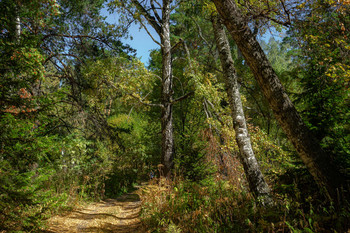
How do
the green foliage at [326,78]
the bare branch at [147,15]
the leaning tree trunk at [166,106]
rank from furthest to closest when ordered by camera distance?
the bare branch at [147,15]
the leaning tree trunk at [166,106]
the green foliage at [326,78]

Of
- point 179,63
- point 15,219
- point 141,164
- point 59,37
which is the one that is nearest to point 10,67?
point 15,219

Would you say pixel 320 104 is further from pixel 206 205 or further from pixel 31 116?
pixel 31 116

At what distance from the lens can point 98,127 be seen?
6.52 metres

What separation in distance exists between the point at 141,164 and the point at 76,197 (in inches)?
269

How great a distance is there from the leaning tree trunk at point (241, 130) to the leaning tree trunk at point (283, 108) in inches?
38.0

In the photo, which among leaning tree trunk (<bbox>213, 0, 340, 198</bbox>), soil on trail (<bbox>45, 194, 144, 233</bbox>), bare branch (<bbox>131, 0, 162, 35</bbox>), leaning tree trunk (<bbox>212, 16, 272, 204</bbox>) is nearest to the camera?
leaning tree trunk (<bbox>213, 0, 340, 198</bbox>)

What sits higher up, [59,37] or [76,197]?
[59,37]

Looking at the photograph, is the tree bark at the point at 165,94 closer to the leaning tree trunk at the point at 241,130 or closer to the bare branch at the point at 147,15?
the bare branch at the point at 147,15

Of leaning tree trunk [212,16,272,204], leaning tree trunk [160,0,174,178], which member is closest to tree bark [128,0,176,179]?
leaning tree trunk [160,0,174,178]

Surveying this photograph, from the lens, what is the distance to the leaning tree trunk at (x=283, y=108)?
8.93 ft

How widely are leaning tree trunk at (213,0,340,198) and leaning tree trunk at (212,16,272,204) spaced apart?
965 millimetres

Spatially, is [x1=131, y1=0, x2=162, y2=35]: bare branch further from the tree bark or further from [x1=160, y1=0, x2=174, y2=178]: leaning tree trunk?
[x1=160, y1=0, x2=174, y2=178]: leaning tree trunk

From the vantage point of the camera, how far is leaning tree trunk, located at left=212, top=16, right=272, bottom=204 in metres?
3.68

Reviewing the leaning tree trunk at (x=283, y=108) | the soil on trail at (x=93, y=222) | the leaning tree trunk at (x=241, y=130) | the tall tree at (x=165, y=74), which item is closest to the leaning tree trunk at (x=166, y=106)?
the tall tree at (x=165, y=74)
